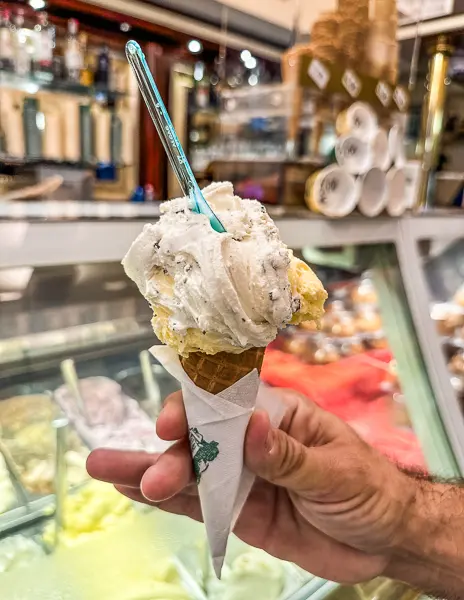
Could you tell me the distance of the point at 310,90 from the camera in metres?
2.38

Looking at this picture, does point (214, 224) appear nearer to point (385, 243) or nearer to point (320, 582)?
point (320, 582)

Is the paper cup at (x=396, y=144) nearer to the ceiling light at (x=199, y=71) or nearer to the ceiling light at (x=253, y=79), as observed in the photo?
the ceiling light at (x=253, y=79)

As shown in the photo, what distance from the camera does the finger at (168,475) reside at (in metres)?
1.07

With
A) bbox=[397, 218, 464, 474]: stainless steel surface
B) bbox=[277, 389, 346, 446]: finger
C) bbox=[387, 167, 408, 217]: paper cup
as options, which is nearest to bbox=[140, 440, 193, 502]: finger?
bbox=[277, 389, 346, 446]: finger

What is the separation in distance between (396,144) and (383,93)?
0.87ft

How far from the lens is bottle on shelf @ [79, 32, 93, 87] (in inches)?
193

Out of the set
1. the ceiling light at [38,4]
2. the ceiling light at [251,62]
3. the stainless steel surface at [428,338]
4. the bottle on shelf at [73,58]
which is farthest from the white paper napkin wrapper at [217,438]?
the bottle on shelf at [73,58]

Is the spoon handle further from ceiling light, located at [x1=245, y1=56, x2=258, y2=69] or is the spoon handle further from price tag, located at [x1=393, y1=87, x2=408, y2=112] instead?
ceiling light, located at [x1=245, y1=56, x2=258, y2=69]

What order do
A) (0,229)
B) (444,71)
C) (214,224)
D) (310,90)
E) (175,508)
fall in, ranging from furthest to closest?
(444,71) < (310,90) < (175,508) < (0,229) < (214,224)

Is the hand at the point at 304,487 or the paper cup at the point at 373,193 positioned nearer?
the hand at the point at 304,487

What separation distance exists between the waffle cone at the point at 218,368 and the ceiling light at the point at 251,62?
3517 mm

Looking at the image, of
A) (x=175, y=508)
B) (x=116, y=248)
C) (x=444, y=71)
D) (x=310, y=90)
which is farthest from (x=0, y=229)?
(x=444, y=71)

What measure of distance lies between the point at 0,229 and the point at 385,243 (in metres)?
1.80

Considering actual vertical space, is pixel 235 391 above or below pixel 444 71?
below
